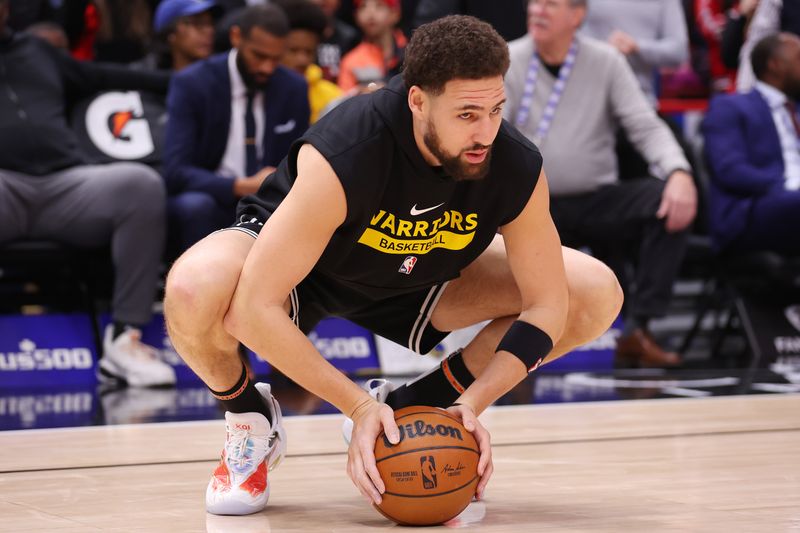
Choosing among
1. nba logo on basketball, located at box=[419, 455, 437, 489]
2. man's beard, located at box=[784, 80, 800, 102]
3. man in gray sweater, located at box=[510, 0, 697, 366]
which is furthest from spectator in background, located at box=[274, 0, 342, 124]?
nba logo on basketball, located at box=[419, 455, 437, 489]

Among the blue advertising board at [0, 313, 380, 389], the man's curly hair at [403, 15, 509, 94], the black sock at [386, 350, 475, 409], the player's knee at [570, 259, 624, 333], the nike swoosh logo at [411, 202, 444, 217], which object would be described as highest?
the man's curly hair at [403, 15, 509, 94]

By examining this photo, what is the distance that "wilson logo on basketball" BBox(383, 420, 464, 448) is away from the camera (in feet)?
8.69

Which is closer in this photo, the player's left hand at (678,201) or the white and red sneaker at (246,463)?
the white and red sneaker at (246,463)

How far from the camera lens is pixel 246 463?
2949mm

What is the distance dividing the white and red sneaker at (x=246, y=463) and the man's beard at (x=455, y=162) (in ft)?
2.70

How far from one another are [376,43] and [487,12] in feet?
3.88

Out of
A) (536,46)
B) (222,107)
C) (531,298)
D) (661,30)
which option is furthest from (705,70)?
(531,298)

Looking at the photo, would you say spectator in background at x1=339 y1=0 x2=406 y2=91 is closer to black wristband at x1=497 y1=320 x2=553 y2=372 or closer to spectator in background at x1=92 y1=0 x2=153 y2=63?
spectator in background at x1=92 y1=0 x2=153 y2=63

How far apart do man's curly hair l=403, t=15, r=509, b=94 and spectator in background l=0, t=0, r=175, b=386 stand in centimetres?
308

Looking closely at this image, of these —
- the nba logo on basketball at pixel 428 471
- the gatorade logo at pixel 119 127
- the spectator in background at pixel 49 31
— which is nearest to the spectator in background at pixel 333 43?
the gatorade logo at pixel 119 127

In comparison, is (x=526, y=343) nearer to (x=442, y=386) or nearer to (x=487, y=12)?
(x=442, y=386)

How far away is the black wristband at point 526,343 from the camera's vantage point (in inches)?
117

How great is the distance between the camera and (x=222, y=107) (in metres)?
5.96

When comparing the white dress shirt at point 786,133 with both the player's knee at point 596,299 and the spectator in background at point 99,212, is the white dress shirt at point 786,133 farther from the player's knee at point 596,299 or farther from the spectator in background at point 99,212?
the player's knee at point 596,299
